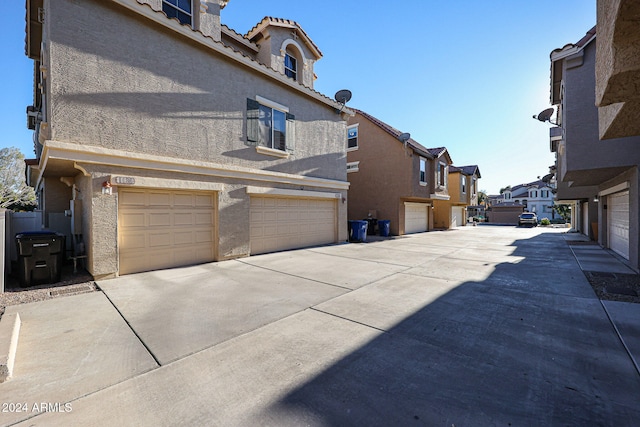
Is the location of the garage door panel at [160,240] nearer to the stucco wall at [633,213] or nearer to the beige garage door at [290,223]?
the beige garage door at [290,223]

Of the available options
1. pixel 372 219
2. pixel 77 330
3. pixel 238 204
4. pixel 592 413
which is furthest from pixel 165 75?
pixel 372 219

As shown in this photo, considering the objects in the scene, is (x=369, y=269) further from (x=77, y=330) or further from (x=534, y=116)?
(x=534, y=116)

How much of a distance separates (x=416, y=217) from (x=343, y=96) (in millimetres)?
11039

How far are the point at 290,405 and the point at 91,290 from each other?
18.1 ft

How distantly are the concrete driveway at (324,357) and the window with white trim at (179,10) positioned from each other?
319 inches

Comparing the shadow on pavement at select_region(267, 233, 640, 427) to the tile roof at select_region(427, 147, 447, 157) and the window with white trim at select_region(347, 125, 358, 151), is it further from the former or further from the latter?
the tile roof at select_region(427, 147, 447, 157)

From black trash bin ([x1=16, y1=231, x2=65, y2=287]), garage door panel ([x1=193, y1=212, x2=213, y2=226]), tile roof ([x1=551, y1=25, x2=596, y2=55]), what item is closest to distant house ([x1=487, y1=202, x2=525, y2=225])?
tile roof ([x1=551, y1=25, x2=596, y2=55])

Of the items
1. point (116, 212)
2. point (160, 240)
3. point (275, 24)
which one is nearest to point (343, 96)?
point (275, 24)

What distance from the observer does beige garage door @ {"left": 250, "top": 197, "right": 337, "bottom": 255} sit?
964 cm

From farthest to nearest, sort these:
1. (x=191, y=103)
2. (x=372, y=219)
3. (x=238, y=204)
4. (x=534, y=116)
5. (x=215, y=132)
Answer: (x=372, y=219)
(x=534, y=116)
(x=238, y=204)
(x=215, y=132)
(x=191, y=103)

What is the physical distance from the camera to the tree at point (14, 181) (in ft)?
78.0

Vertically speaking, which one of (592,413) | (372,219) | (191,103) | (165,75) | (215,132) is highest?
(165,75)

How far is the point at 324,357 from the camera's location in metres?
3.04

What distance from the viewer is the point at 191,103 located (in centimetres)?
768
